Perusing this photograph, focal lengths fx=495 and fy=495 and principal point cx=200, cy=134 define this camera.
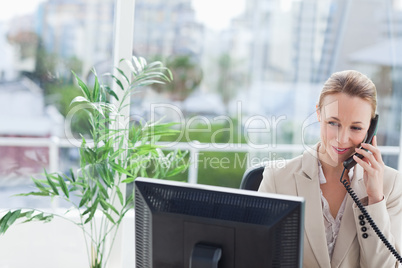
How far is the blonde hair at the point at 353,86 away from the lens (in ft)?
5.87

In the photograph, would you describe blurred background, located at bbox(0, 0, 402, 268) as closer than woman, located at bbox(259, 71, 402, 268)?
No

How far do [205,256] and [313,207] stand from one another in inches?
29.9

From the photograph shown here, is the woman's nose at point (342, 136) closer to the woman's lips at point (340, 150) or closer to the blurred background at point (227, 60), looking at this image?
the woman's lips at point (340, 150)

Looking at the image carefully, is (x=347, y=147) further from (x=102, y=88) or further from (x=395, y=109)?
(x=395, y=109)

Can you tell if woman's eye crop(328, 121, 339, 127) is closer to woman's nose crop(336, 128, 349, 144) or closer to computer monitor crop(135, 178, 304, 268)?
woman's nose crop(336, 128, 349, 144)

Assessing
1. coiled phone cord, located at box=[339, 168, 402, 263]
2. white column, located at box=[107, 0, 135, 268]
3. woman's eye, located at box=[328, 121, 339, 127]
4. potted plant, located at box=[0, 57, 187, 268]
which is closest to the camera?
coiled phone cord, located at box=[339, 168, 402, 263]

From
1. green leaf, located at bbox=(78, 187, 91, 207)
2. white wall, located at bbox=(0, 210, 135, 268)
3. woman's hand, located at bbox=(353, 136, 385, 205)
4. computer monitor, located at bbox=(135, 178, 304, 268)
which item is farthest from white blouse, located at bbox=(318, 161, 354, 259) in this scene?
white wall, located at bbox=(0, 210, 135, 268)

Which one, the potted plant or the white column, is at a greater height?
the white column

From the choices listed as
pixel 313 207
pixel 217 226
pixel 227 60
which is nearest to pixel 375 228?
pixel 313 207

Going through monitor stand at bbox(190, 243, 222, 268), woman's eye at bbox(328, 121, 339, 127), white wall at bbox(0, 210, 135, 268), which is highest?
woman's eye at bbox(328, 121, 339, 127)

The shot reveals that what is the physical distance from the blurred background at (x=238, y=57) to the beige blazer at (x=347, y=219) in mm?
1979

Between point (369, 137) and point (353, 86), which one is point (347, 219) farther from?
point (353, 86)

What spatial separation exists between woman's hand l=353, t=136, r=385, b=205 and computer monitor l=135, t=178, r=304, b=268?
735mm

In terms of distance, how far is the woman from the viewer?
175 centimetres
